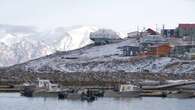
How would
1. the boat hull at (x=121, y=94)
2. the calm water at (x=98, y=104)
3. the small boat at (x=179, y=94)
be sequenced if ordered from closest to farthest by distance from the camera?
the calm water at (x=98, y=104), the boat hull at (x=121, y=94), the small boat at (x=179, y=94)

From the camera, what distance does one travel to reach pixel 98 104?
123875mm

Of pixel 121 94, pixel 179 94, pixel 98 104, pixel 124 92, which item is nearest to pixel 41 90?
pixel 121 94

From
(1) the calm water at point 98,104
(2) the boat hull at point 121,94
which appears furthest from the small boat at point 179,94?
(2) the boat hull at point 121,94

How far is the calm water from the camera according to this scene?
380ft

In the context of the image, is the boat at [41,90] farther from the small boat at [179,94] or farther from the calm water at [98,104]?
the small boat at [179,94]

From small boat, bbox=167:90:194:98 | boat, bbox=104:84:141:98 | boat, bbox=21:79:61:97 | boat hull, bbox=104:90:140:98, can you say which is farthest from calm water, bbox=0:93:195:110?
small boat, bbox=167:90:194:98

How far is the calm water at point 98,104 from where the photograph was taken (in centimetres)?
11588

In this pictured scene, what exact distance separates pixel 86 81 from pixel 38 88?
30.0 metres

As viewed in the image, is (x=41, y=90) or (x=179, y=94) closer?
(x=41, y=90)

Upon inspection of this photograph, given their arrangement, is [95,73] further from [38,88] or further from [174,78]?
[38,88]

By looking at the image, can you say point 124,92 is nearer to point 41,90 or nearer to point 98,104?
point 98,104

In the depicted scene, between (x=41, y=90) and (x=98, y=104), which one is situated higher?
(x=41, y=90)

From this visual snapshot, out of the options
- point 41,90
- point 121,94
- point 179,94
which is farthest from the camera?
point 179,94

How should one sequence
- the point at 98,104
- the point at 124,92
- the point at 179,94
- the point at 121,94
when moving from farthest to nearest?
the point at 179,94, the point at 121,94, the point at 124,92, the point at 98,104
